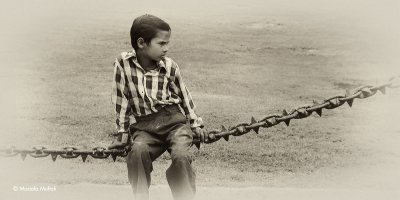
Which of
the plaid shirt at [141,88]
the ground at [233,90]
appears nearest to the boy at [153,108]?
the plaid shirt at [141,88]

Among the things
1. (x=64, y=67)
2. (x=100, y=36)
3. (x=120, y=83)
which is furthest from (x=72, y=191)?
(x=100, y=36)

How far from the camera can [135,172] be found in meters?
4.21

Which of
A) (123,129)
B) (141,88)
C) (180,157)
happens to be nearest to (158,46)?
(141,88)

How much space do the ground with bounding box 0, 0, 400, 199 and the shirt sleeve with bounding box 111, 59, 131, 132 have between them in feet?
5.00

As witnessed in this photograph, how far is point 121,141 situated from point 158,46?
0.62 meters

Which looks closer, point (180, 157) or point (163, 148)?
point (180, 157)

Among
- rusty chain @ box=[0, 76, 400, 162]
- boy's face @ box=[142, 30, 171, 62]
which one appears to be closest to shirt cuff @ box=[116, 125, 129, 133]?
rusty chain @ box=[0, 76, 400, 162]

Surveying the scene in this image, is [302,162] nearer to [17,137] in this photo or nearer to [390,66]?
[17,137]

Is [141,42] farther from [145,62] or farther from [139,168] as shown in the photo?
[139,168]

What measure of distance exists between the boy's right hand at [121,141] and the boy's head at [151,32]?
0.55 m

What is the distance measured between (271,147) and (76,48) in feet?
28.3

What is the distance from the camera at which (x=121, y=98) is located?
4535 millimetres

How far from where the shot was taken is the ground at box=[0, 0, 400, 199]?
24.7 ft

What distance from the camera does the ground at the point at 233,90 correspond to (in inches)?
296
